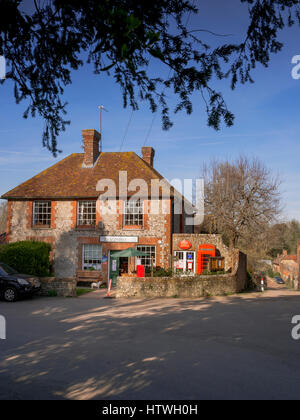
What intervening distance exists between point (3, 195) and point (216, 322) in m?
18.9

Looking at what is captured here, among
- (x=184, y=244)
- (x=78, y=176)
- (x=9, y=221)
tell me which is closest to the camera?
(x=184, y=244)

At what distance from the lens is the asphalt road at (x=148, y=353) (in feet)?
19.3

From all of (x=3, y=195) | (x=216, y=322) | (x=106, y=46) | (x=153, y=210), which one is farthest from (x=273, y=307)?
(x=3, y=195)

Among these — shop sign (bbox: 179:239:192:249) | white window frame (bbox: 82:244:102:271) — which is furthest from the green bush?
shop sign (bbox: 179:239:192:249)

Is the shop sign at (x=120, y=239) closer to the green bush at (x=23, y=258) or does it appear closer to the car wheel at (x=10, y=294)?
the green bush at (x=23, y=258)

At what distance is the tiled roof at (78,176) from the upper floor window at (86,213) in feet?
2.22

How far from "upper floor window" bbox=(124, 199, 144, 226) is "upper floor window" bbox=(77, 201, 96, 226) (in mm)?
2189

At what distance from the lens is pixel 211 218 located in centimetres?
3278

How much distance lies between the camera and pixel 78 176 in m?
26.0

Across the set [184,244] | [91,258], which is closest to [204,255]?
[184,244]

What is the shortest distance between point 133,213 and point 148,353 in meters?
15.9

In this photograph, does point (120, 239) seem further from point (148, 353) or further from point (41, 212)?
point (148, 353)

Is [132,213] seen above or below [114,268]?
above
